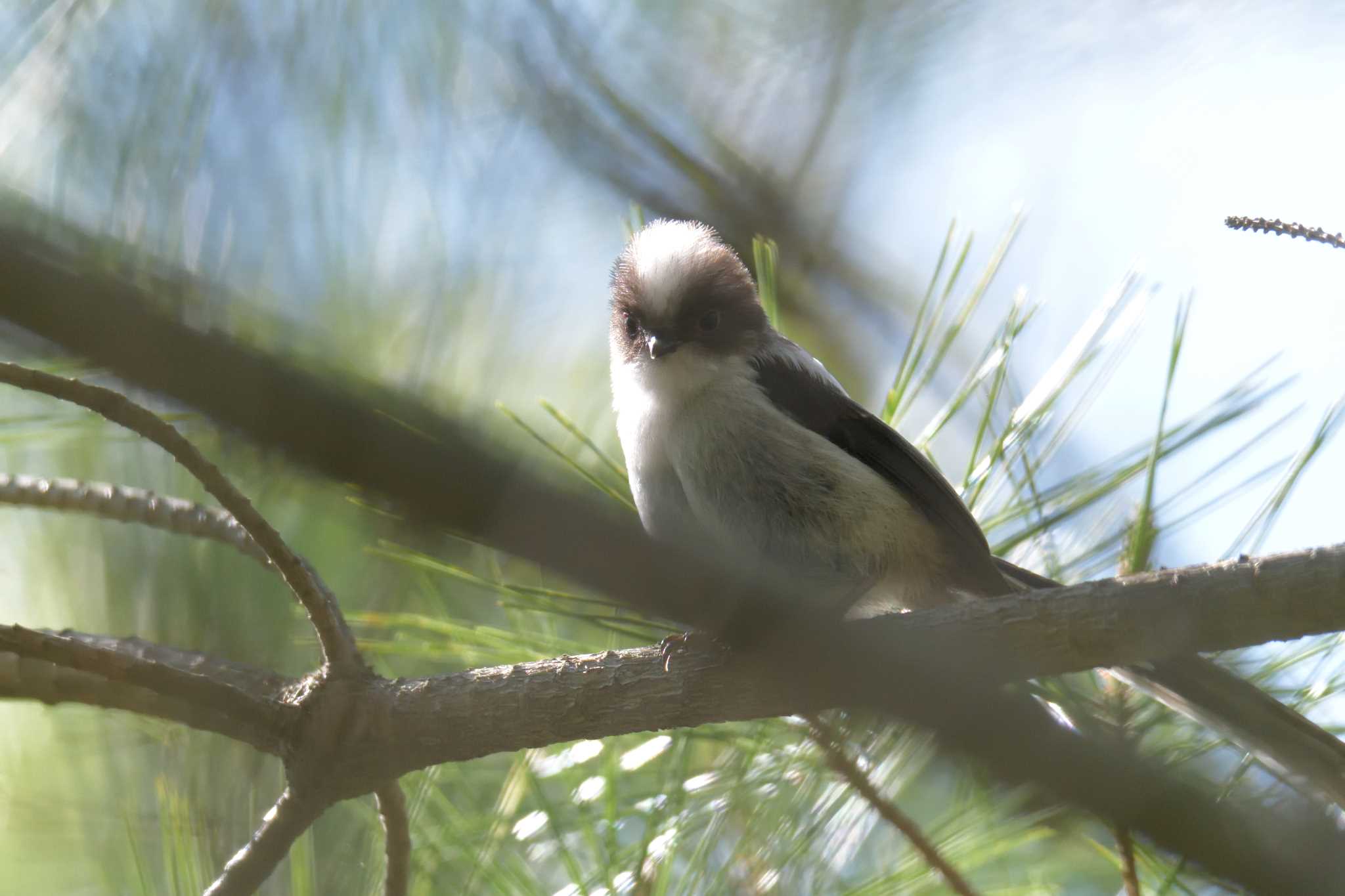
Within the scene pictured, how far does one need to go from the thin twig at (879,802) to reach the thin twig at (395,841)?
26.5 inches

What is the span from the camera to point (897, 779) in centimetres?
192

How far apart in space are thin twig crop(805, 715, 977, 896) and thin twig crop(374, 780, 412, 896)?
2.21ft

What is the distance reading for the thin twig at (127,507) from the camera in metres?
1.84

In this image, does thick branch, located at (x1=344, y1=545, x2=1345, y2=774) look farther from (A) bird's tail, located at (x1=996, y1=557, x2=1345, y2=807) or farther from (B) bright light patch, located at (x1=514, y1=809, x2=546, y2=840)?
(B) bright light patch, located at (x1=514, y1=809, x2=546, y2=840)

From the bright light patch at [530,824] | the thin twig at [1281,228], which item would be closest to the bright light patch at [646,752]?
the bright light patch at [530,824]

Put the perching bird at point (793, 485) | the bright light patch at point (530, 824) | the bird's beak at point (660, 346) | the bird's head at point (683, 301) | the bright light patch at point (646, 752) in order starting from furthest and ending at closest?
the bird's head at point (683, 301) → the bird's beak at point (660, 346) → the perching bird at point (793, 485) → the bright light patch at point (646, 752) → the bright light patch at point (530, 824)

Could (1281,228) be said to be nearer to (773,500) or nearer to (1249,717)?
(1249,717)

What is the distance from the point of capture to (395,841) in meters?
1.75

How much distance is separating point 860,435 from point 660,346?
0.47m

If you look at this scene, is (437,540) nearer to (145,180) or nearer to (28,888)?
(145,180)

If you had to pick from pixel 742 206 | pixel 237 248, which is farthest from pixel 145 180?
pixel 742 206

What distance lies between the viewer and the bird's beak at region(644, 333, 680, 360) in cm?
243

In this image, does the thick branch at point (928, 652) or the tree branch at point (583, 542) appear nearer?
the tree branch at point (583, 542)

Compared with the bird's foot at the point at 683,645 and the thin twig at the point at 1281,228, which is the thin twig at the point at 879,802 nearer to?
the bird's foot at the point at 683,645
